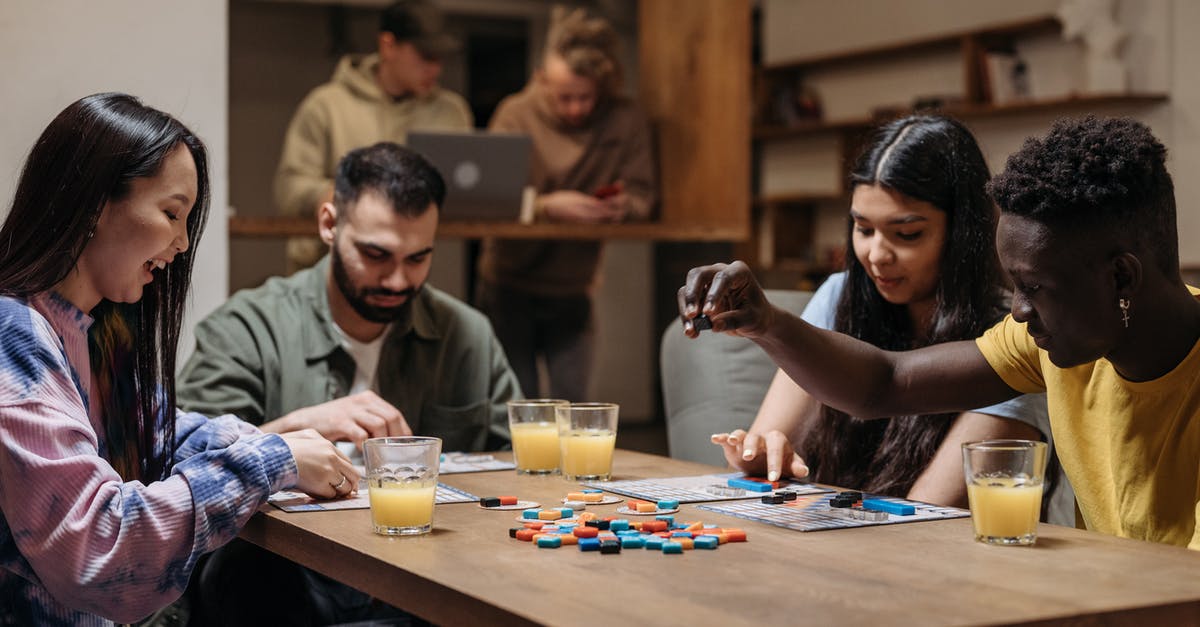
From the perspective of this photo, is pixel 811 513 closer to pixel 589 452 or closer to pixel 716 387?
pixel 589 452

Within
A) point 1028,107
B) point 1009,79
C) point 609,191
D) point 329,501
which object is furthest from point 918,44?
point 329,501

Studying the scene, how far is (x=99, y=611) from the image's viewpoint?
161cm

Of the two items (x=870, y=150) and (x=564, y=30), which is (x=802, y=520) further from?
(x=564, y=30)

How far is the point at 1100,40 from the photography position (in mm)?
5941

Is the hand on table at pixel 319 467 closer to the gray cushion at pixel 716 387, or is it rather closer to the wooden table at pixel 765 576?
the wooden table at pixel 765 576

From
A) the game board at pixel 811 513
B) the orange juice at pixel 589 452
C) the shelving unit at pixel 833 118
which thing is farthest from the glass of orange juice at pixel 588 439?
the shelving unit at pixel 833 118

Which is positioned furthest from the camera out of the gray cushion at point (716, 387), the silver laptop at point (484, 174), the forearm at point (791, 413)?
the silver laptop at point (484, 174)

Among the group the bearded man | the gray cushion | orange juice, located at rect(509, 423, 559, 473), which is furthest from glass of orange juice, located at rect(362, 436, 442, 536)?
the gray cushion

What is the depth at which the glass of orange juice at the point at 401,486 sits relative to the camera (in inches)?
64.1

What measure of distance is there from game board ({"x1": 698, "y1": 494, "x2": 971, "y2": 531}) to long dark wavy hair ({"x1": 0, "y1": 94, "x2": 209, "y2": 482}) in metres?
0.81

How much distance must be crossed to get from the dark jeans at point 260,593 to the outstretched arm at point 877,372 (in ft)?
2.88

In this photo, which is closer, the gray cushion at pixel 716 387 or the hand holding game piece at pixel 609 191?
the gray cushion at pixel 716 387

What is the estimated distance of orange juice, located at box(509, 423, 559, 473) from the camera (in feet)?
7.20

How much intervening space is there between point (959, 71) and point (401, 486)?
19.4ft
